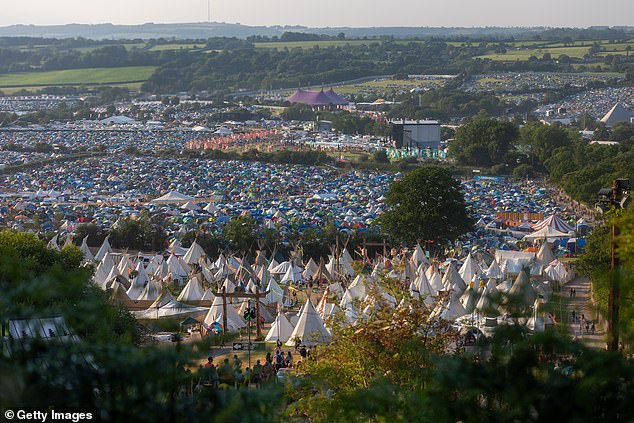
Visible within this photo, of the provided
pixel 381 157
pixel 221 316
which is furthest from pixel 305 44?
pixel 221 316

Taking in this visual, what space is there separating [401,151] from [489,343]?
54.9 meters

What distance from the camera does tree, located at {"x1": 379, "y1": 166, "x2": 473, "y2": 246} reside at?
31609mm

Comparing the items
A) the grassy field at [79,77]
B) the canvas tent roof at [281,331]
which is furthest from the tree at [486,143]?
the grassy field at [79,77]

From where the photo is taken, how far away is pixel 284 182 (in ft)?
157

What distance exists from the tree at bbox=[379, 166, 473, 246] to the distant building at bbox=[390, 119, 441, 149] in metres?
31.4

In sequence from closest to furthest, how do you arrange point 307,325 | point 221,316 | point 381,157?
point 307,325
point 221,316
point 381,157

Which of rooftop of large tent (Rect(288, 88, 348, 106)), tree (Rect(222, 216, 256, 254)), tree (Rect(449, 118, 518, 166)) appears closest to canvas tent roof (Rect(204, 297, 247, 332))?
tree (Rect(222, 216, 256, 254))

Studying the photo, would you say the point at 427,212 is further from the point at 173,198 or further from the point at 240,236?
the point at 173,198

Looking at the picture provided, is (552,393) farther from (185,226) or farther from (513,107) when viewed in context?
(513,107)

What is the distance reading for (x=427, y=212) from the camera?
1251 inches

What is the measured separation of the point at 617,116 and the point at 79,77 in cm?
6799

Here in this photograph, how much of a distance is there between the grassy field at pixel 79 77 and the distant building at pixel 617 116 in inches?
2303

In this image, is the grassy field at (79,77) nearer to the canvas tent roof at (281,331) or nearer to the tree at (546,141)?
the tree at (546,141)

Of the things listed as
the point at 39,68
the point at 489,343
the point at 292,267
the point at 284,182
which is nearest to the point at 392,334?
the point at 489,343
